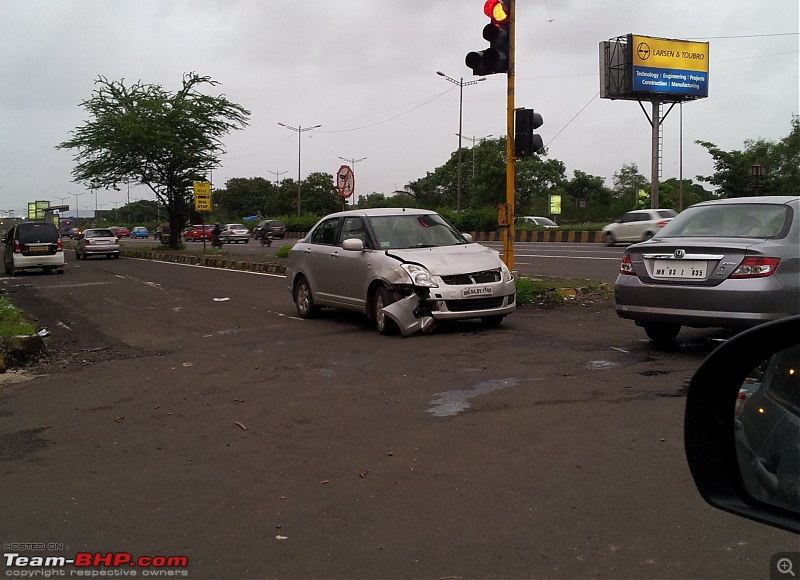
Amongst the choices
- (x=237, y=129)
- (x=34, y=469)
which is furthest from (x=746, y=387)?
(x=237, y=129)

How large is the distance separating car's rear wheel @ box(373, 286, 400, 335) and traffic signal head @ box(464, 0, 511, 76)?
3847 millimetres

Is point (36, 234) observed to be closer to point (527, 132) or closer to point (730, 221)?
point (527, 132)

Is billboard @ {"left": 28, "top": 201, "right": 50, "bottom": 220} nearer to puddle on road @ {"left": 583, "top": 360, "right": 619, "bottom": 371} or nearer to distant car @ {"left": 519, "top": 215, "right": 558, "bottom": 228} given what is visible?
distant car @ {"left": 519, "top": 215, "right": 558, "bottom": 228}

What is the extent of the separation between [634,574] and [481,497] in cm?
109

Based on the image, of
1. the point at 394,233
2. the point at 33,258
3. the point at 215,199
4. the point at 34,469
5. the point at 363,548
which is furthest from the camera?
the point at 215,199

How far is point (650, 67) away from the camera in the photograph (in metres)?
47.8

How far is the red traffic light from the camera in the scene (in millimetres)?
11891

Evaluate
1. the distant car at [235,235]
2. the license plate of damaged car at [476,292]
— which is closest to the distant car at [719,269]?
the license plate of damaged car at [476,292]

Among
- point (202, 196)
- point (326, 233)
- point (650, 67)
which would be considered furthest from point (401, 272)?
point (650, 67)

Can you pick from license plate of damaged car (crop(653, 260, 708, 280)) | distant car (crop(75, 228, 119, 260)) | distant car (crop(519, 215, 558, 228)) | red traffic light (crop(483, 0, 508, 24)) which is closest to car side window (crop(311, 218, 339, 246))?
red traffic light (crop(483, 0, 508, 24))

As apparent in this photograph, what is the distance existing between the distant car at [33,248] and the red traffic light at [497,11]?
18050 millimetres

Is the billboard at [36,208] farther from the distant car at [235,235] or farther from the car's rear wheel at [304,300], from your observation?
the car's rear wheel at [304,300]

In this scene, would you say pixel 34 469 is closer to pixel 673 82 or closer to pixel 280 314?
pixel 280 314

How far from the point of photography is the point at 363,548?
12.0ft
